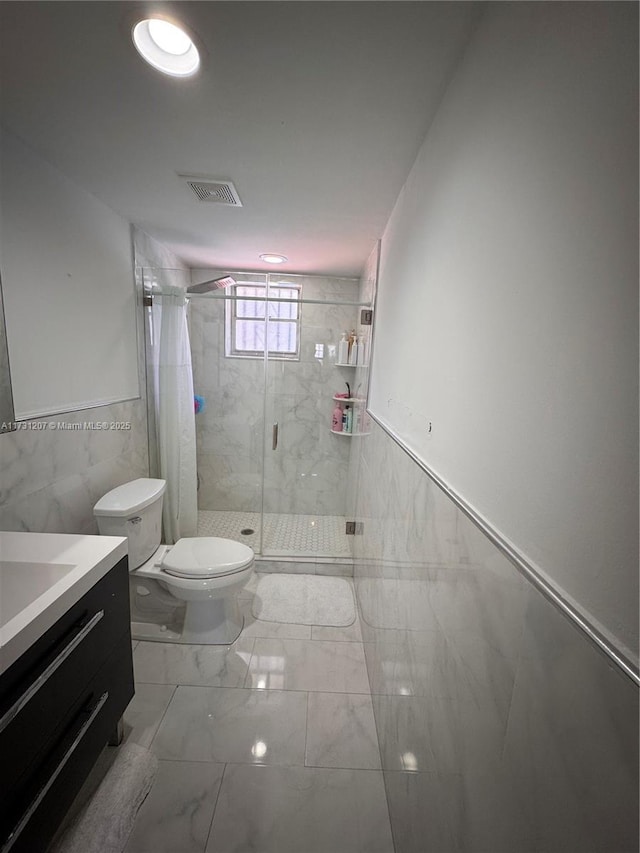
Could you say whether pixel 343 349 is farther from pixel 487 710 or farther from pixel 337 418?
pixel 487 710

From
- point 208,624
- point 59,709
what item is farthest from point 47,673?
point 208,624

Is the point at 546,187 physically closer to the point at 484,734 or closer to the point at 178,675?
the point at 484,734

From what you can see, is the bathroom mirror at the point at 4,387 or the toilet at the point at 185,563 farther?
the toilet at the point at 185,563

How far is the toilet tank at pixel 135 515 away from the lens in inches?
65.1

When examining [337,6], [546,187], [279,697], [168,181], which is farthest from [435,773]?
[168,181]

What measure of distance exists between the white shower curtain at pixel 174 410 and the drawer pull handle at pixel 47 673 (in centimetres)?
143

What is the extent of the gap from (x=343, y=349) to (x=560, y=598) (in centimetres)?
235

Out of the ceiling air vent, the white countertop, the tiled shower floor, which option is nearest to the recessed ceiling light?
the ceiling air vent

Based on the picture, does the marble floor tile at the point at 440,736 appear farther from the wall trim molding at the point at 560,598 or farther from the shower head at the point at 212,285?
the shower head at the point at 212,285

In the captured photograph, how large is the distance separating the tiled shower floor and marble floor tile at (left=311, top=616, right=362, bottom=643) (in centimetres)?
58

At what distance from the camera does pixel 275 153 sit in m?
1.28

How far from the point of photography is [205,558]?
1.82 m

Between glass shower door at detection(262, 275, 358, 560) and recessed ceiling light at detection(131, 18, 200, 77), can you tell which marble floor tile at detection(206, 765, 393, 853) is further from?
recessed ceiling light at detection(131, 18, 200, 77)

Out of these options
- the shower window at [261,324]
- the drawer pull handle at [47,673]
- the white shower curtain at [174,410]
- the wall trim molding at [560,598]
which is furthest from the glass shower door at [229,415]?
the wall trim molding at [560,598]
